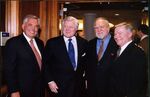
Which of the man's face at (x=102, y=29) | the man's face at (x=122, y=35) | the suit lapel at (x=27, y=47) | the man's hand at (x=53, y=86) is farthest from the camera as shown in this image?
the man's face at (x=102, y=29)

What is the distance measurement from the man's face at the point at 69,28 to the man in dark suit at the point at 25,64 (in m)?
0.35

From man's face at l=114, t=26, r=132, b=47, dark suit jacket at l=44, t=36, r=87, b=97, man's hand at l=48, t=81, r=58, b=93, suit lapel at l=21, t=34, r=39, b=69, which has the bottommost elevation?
man's hand at l=48, t=81, r=58, b=93

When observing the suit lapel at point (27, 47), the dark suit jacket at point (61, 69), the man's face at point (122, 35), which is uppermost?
the man's face at point (122, 35)

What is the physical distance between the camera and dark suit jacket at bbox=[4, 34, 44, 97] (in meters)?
3.26

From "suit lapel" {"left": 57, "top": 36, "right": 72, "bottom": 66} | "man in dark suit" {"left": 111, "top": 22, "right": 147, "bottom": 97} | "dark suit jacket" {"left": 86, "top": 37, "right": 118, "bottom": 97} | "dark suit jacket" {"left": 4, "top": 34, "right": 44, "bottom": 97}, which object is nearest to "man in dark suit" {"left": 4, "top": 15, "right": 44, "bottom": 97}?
"dark suit jacket" {"left": 4, "top": 34, "right": 44, "bottom": 97}

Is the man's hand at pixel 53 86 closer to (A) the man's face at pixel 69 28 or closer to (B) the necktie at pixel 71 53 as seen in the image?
(B) the necktie at pixel 71 53

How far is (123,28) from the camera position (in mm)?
3262

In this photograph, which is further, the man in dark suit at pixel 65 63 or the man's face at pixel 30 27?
the man in dark suit at pixel 65 63

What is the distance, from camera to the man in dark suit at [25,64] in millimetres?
3264

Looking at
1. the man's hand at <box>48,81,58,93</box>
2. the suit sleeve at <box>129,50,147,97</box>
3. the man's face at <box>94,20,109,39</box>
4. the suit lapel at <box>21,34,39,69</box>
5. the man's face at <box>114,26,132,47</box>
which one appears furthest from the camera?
the man's face at <box>94,20,109,39</box>

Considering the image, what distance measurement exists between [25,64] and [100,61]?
2.95ft

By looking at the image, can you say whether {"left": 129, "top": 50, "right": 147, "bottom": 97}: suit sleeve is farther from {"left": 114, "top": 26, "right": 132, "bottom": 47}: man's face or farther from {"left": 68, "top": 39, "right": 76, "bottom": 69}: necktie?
{"left": 68, "top": 39, "right": 76, "bottom": 69}: necktie

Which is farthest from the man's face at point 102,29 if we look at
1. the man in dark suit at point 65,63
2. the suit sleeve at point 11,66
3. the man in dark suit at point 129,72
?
the suit sleeve at point 11,66

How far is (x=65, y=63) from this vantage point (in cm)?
366
